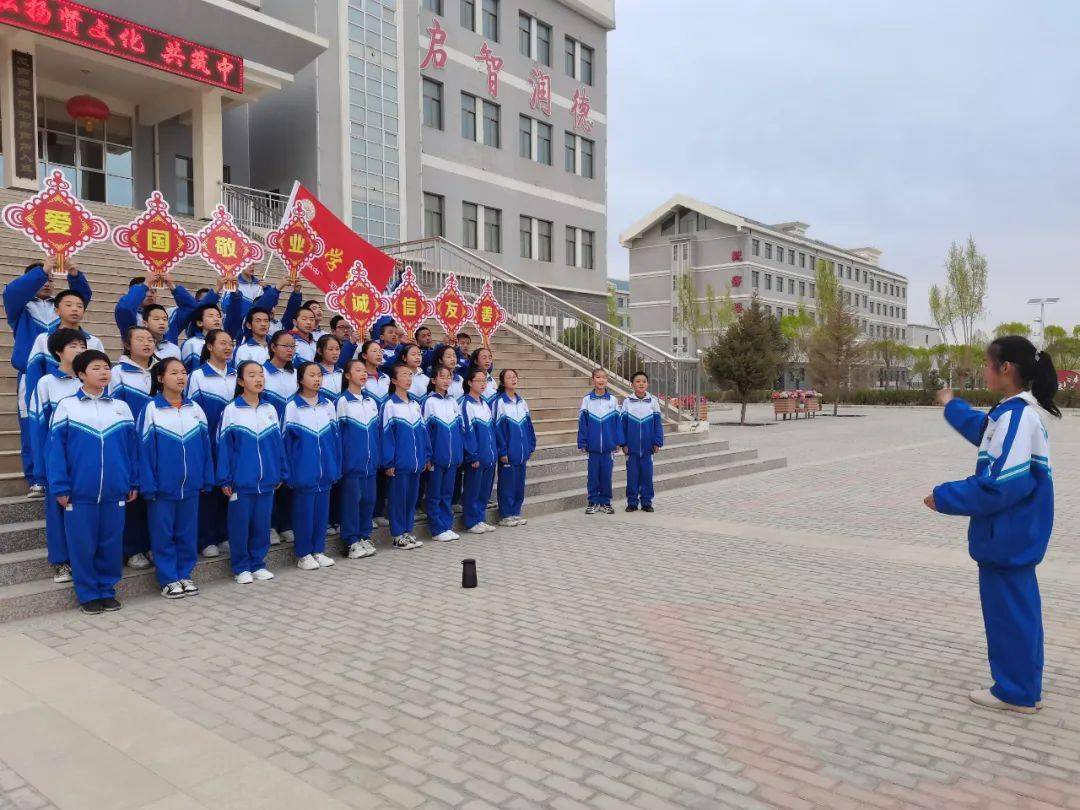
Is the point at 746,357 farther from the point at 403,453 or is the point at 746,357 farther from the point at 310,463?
the point at 310,463

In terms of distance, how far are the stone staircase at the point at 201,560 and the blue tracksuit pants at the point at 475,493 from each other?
1.66 feet

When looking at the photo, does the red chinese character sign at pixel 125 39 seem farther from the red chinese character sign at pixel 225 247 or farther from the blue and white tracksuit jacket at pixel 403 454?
the blue and white tracksuit jacket at pixel 403 454

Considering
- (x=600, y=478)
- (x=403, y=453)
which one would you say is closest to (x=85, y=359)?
(x=403, y=453)

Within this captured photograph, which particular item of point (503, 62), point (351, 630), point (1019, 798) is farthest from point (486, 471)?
point (503, 62)

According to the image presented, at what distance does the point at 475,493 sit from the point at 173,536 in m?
3.52

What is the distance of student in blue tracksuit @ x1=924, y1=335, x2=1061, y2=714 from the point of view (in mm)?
3889

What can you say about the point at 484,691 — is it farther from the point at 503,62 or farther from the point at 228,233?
the point at 503,62

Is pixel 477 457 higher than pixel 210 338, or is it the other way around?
pixel 210 338

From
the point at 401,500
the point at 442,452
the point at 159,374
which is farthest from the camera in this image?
the point at 442,452

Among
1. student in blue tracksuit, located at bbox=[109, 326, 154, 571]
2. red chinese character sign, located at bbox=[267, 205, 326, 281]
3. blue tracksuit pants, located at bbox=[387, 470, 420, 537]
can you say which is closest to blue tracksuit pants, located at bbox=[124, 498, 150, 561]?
student in blue tracksuit, located at bbox=[109, 326, 154, 571]

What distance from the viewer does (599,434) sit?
10055 millimetres

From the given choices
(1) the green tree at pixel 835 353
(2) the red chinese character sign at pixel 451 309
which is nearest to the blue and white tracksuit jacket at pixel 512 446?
(2) the red chinese character sign at pixel 451 309

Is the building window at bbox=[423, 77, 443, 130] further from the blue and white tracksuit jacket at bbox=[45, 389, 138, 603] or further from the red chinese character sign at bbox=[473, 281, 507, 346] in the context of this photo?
the blue and white tracksuit jacket at bbox=[45, 389, 138, 603]

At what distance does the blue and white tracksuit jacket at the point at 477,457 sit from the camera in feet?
28.3
